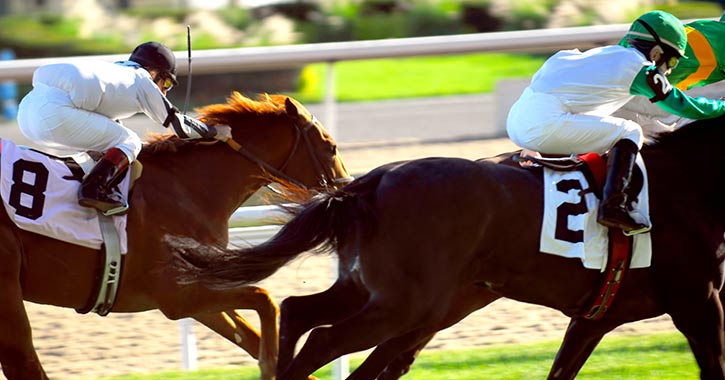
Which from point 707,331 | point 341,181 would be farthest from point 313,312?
point 707,331

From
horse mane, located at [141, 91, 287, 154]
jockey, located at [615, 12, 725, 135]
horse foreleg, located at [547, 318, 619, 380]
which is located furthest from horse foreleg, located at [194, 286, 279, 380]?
jockey, located at [615, 12, 725, 135]

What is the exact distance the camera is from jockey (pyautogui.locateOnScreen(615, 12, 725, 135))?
518 centimetres

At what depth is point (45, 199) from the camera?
179 inches

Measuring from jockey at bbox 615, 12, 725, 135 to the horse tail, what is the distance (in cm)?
147

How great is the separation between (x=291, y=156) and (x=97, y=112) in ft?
2.90

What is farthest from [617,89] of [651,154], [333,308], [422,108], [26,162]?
[422,108]

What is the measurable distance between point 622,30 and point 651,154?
1.69 m

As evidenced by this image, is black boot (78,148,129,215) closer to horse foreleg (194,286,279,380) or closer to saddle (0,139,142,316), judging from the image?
saddle (0,139,142,316)

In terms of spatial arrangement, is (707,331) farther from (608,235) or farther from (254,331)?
(254,331)

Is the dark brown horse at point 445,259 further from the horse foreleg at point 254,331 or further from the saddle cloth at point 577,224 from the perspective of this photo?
the horse foreleg at point 254,331

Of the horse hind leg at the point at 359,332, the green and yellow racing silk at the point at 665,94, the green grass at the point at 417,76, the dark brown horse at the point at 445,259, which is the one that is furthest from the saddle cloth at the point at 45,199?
the green grass at the point at 417,76

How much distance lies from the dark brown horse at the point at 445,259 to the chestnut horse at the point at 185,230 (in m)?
0.41

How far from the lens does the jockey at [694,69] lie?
518 cm

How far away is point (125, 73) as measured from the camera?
470 cm
